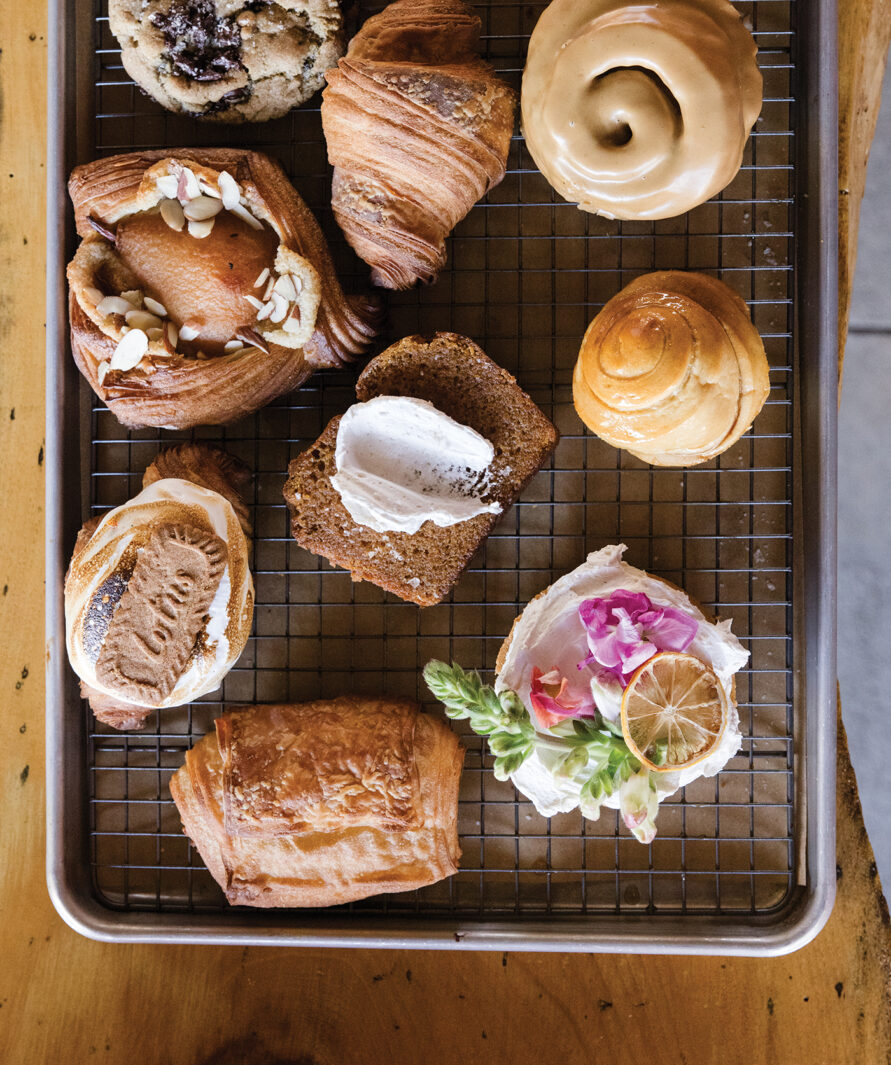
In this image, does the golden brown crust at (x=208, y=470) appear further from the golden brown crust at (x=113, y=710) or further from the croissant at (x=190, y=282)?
the golden brown crust at (x=113, y=710)

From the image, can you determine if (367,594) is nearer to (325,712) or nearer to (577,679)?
(325,712)

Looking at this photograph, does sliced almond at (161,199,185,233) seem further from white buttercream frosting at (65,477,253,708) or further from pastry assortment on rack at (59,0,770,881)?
white buttercream frosting at (65,477,253,708)

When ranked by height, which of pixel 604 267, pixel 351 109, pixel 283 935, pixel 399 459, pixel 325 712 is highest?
pixel 351 109

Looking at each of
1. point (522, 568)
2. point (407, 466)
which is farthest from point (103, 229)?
point (522, 568)

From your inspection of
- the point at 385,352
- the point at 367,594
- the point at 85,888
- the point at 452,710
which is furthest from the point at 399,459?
the point at 85,888

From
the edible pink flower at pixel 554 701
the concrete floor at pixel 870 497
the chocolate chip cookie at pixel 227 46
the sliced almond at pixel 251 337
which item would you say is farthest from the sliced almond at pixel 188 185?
the concrete floor at pixel 870 497
